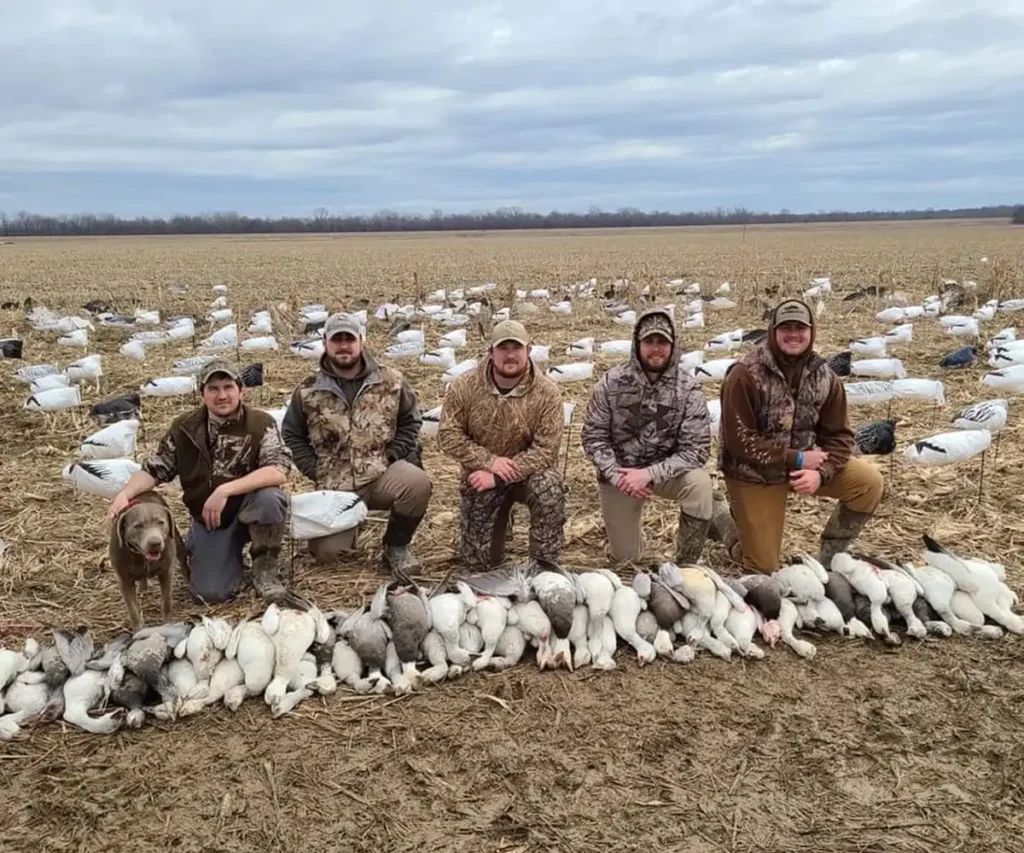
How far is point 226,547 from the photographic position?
16.5ft

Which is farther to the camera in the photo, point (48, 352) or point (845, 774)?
point (48, 352)

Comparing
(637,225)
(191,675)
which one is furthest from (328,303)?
(637,225)

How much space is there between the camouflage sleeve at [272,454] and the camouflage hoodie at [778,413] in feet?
8.12

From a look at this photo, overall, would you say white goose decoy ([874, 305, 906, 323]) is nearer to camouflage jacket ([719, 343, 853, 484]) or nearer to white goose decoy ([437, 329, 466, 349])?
white goose decoy ([437, 329, 466, 349])

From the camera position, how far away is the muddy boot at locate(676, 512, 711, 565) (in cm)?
523

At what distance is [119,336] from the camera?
15.8m

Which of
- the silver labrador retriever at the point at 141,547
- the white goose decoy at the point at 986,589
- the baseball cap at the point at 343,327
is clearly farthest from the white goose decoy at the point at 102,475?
the white goose decoy at the point at 986,589

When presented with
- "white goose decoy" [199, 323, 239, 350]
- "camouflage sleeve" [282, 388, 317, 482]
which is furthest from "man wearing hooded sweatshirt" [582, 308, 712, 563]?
"white goose decoy" [199, 323, 239, 350]

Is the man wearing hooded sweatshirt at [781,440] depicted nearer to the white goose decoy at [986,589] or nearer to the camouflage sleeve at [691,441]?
the camouflage sleeve at [691,441]

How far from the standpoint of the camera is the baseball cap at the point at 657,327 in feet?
16.3

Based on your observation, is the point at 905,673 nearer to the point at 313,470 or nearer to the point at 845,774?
the point at 845,774

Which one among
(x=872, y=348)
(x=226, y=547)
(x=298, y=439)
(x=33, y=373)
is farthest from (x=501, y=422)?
(x=33, y=373)

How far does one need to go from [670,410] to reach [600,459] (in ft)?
1.60

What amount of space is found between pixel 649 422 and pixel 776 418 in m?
0.71
